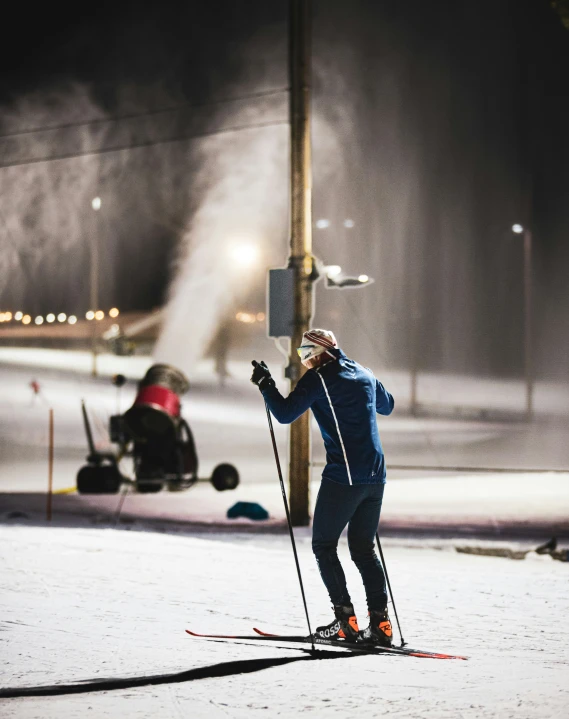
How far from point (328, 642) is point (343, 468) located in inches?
38.1

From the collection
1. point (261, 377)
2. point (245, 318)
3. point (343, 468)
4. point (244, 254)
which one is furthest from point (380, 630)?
point (245, 318)

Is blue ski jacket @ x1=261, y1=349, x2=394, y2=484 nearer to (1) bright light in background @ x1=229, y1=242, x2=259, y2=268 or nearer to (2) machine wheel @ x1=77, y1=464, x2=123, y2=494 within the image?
(2) machine wheel @ x1=77, y1=464, x2=123, y2=494

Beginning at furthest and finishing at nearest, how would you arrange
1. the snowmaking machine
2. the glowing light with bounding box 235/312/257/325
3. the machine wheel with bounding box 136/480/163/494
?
the glowing light with bounding box 235/312/257/325
the machine wheel with bounding box 136/480/163/494
the snowmaking machine

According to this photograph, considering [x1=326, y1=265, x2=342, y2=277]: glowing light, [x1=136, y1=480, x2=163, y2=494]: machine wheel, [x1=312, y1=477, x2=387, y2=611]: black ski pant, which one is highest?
[x1=326, y1=265, x2=342, y2=277]: glowing light

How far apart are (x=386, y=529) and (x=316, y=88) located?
30.1 ft

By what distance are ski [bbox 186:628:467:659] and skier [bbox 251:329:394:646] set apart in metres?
0.05

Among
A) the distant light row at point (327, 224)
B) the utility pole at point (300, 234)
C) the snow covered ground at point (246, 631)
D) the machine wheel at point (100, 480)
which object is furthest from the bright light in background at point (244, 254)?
the snow covered ground at point (246, 631)

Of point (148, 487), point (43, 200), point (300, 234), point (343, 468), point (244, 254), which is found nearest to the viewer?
point (343, 468)

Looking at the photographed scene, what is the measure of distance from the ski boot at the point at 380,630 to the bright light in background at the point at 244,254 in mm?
30944

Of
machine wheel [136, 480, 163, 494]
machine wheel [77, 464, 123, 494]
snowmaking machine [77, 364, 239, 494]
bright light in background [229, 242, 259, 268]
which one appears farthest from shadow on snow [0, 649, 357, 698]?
bright light in background [229, 242, 259, 268]

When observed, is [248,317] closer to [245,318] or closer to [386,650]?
[245,318]

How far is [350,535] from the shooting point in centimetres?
608

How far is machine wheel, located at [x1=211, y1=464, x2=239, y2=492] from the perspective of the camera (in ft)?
50.9

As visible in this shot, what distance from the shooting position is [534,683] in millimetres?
5266
